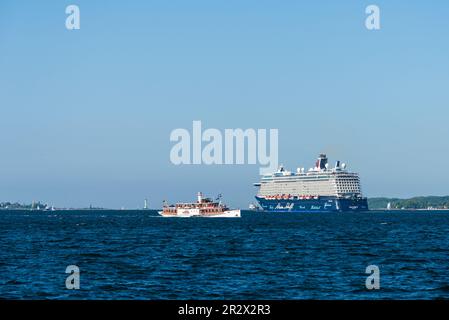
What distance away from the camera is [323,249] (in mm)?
55156

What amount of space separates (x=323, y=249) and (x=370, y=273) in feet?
64.2

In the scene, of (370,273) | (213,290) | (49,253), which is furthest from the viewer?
(49,253)

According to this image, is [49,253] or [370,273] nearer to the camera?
[370,273]

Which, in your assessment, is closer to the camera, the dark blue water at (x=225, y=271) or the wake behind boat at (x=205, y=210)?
the dark blue water at (x=225, y=271)

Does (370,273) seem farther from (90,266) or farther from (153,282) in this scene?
(90,266)

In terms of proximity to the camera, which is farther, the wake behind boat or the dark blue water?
the wake behind boat

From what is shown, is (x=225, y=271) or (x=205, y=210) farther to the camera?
(x=205, y=210)

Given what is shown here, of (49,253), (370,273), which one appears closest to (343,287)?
(370,273)
